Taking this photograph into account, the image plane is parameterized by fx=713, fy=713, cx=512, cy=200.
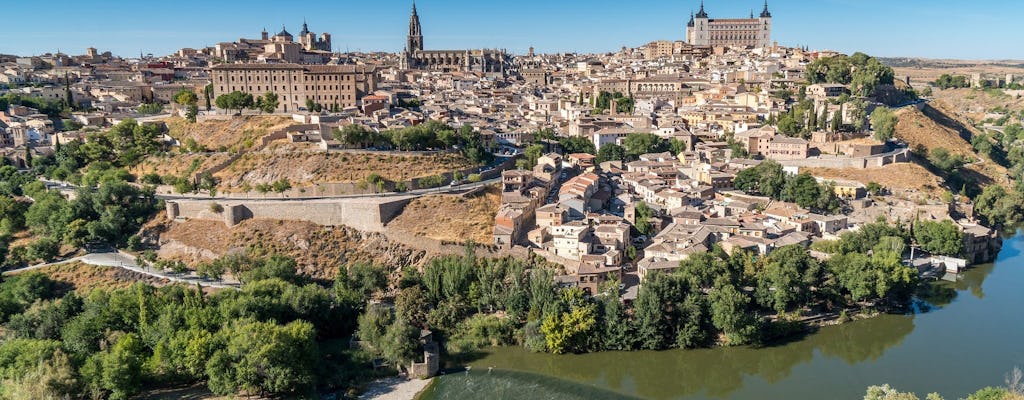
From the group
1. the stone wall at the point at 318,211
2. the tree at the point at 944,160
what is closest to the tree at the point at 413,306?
the stone wall at the point at 318,211

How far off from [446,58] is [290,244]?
4406cm

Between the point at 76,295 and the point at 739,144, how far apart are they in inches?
1072

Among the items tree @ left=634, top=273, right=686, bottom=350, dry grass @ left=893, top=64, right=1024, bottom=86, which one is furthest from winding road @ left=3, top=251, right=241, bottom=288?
dry grass @ left=893, top=64, right=1024, bottom=86

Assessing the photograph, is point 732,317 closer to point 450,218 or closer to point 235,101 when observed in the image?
point 450,218

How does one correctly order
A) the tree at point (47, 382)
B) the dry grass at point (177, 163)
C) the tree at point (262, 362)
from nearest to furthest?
the tree at point (47, 382) → the tree at point (262, 362) → the dry grass at point (177, 163)

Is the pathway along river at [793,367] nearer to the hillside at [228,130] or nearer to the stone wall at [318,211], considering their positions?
the stone wall at [318,211]

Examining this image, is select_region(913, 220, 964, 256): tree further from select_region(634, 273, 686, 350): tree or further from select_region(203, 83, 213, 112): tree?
select_region(203, 83, 213, 112): tree

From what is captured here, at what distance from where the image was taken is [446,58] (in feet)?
214

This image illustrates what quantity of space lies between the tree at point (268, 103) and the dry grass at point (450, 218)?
38.3 ft

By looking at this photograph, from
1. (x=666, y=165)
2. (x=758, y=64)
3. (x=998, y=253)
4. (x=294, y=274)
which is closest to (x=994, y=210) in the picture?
(x=998, y=253)

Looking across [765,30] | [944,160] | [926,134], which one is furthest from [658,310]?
[765,30]

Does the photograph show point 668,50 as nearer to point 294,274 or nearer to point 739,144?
point 739,144

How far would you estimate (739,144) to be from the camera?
3362 centimetres

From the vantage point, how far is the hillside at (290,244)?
910 inches
